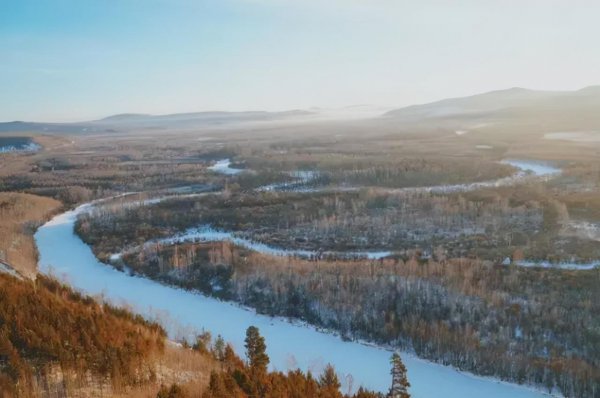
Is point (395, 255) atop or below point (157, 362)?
below

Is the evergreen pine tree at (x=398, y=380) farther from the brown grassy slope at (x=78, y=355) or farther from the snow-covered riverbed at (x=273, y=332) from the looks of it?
the brown grassy slope at (x=78, y=355)

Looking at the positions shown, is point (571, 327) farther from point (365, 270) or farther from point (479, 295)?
point (365, 270)

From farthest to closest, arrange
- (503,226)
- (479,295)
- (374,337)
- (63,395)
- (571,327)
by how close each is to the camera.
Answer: (503,226), (479,295), (374,337), (571,327), (63,395)

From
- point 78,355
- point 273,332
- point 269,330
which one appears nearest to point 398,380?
point 273,332

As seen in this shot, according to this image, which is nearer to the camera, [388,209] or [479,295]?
[479,295]

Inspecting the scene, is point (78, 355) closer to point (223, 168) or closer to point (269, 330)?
point (269, 330)

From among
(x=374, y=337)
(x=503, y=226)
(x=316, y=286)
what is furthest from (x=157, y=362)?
(x=503, y=226)

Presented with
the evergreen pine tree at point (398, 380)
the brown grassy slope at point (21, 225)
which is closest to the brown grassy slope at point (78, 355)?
the evergreen pine tree at point (398, 380)
